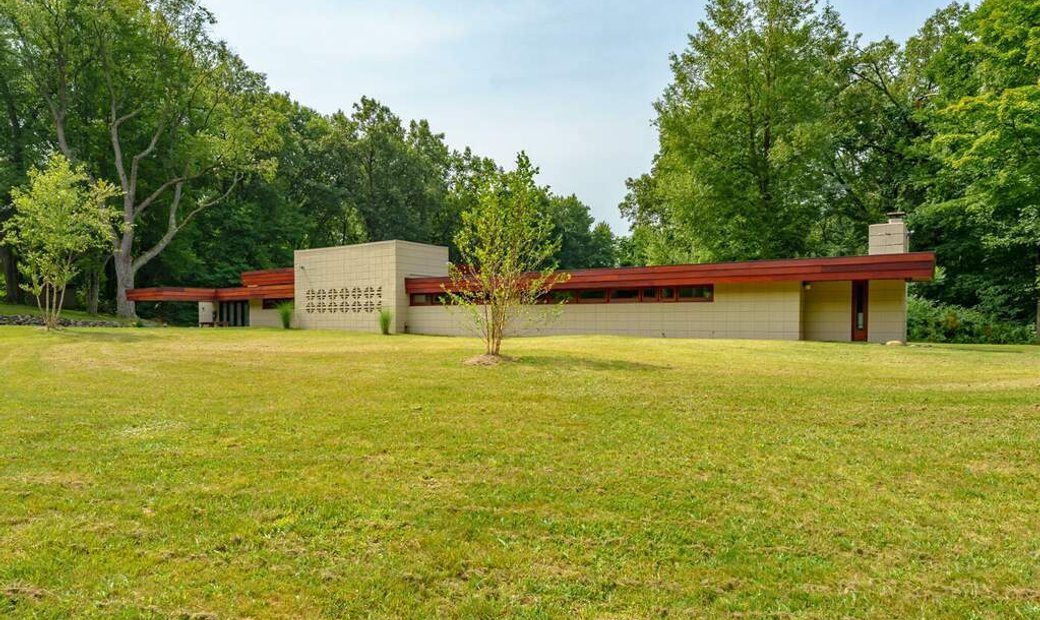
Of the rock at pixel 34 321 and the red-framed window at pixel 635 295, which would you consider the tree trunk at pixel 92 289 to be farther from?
the red-framed window at pixel 635 295

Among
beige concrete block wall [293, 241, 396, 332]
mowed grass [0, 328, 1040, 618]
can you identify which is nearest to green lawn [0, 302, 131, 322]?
beige concrete block wall [293, 241, 396, 332]

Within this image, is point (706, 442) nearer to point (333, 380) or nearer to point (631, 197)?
point (333, 380)

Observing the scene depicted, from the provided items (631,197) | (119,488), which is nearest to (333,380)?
(119,488)

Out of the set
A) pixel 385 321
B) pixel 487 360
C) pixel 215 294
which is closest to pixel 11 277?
pixel 215 294

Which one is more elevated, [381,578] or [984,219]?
[984,219]

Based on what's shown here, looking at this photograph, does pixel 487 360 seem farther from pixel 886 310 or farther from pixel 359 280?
pixel 359 280

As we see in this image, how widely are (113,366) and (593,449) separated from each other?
11.6 meters

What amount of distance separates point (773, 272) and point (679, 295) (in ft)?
11.6

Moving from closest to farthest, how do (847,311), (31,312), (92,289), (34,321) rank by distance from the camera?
1. (847,311)
2. (34,321)
3. (31,312)
4. (92,289)

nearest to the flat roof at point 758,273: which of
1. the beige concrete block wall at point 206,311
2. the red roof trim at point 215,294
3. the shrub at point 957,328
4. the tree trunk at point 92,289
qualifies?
the shrub at point 957,328

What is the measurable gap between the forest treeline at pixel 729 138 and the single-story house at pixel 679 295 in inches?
213

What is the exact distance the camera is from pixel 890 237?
887 inches

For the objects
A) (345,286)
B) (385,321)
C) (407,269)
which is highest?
(407,269)

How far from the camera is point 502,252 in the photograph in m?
13.3
